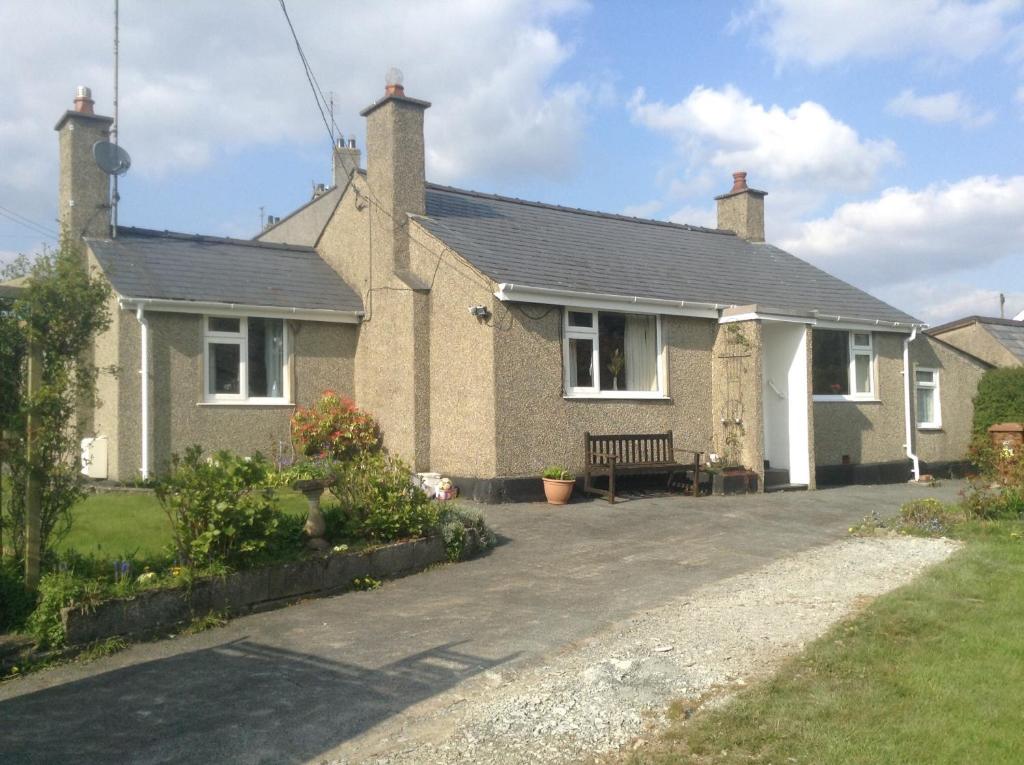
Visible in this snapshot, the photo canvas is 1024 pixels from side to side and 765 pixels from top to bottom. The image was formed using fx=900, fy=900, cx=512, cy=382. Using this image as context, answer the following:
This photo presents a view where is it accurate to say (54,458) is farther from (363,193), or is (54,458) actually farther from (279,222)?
(279,222)

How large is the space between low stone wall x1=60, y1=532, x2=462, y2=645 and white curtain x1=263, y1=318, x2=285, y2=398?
7.16 meters

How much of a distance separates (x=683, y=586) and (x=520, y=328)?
5859mm

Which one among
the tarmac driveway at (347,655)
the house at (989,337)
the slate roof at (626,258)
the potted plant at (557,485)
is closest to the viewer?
the tarmac driveway at (347,655)

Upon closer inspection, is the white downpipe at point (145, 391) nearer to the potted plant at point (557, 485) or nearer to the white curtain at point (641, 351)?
the potted plant at point (557, 485)

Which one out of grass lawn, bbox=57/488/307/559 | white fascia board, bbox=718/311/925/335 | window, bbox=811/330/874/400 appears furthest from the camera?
window, bbox=811/330/874/400

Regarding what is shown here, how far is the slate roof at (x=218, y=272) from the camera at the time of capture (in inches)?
557

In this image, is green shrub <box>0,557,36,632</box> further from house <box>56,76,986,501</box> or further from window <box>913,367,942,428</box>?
window <box>913,367,942,428</box>

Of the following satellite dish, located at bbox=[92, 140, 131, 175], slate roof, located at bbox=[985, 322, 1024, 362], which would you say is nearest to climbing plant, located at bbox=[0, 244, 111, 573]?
satellite dish, located at bbox=[92, 140, 131, 175]

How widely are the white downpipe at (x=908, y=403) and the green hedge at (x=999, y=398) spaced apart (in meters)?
2.27

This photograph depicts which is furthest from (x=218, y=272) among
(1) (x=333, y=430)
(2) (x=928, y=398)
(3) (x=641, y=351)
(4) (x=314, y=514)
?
(2) (x=928, y=398)

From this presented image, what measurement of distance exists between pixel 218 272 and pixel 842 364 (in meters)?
11.6

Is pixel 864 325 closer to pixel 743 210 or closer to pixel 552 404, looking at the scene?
pixel 743 210

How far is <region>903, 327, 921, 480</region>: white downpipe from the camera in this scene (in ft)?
57.9

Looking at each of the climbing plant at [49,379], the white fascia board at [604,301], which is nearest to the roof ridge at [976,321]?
the white fascia board at [604,301]
